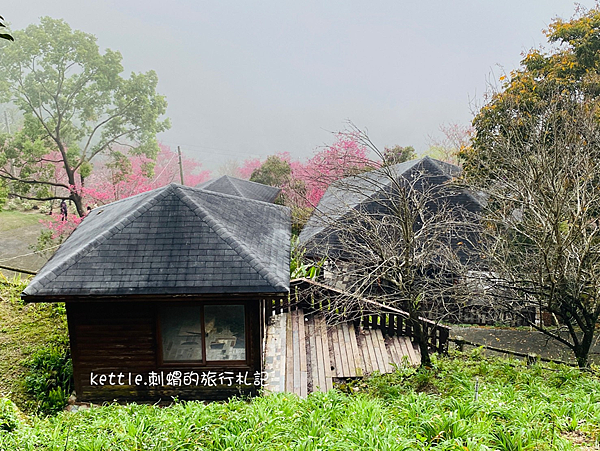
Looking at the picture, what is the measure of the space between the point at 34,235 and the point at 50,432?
23.3 metres

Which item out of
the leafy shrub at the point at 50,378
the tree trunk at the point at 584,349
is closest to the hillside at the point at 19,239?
the leafy shrub at the point at 50,378

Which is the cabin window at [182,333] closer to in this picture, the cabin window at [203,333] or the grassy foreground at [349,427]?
the cabin window at [203,333]

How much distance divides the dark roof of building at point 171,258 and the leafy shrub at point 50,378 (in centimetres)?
219

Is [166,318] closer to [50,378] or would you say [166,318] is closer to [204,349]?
[204,349]

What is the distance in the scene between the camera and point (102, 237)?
773 centimetres

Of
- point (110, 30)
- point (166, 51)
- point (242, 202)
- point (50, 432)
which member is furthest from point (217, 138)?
point (50, 432)

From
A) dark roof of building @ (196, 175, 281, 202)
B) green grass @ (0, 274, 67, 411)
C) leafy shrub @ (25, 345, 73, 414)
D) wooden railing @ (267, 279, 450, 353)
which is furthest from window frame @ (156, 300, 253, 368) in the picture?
dark roof of building @ (196, 175, 281, 202)

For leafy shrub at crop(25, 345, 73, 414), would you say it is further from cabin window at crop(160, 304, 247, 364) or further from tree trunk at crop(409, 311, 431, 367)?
tree trunk at crop(409, 311, 431, 367)

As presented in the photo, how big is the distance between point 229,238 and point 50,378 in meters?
4.67

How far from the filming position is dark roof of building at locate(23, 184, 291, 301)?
22.9 ft

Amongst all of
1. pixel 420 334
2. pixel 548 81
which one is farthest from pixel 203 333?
pixel 548 81

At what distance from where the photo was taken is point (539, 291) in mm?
6965

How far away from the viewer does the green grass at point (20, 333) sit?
810cm

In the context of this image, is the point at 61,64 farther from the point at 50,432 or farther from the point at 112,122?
the point at 50,432
